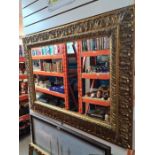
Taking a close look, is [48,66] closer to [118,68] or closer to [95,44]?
[95,44]

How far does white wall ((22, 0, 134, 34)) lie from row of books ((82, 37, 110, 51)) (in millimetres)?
166

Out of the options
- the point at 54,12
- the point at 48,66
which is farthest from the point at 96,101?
the point at 54,12

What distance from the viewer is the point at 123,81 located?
99 cm

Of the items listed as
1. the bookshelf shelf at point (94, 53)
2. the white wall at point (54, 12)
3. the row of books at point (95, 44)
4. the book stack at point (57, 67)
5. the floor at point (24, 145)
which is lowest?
the floor at point (24, 145)

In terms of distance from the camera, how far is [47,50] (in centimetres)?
154

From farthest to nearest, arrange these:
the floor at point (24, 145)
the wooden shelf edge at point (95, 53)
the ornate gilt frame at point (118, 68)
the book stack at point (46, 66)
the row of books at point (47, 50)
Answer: the floor at point (24, 145) → the book stack at point (46, 66) → the row of books at point (47, 50) → the wooden shelf edge at point (95, 53) → the ornate gilt frame at point (118, 68)

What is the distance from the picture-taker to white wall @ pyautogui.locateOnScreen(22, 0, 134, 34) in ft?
3.38

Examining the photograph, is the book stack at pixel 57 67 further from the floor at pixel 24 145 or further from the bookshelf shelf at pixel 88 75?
the floor at pixel 24 145

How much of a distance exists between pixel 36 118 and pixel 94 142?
0.81 m

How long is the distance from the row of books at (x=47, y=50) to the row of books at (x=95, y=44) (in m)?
0.29

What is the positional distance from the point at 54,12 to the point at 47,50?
33 centimetres

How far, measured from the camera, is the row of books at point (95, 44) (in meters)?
1.03

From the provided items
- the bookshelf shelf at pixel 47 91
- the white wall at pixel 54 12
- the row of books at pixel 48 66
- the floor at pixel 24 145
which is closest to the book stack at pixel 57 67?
the row of books at pixel 48 66

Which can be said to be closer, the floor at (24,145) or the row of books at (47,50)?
the row of books at (47,50)
